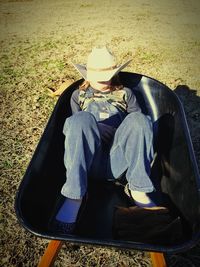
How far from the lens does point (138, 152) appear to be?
6.49 ft

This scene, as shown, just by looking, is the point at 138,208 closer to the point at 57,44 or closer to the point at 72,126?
the point at 72,126

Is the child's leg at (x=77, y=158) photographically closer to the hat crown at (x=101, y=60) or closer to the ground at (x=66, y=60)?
the ground at (x=66, y=60)

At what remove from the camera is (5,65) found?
5785 millimetres

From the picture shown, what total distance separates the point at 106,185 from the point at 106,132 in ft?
1.59

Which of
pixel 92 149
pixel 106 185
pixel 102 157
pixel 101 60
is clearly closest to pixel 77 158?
pixel 92 149

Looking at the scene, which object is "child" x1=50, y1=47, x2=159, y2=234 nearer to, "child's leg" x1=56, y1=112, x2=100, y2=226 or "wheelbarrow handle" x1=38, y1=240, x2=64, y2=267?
"child's leg" x1=56, y1=112, x2=100, y2=226

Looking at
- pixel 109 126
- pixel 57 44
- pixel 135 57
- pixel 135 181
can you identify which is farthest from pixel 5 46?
pixel 135 181

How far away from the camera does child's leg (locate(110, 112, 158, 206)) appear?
197cm

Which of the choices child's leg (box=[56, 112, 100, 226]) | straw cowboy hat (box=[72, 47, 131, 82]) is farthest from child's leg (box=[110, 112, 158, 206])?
straw cowboy hat (box=[72, 47, 131, 82])

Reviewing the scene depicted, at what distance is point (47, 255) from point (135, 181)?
79 cm

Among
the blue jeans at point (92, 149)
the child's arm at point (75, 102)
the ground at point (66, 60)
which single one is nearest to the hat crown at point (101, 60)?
the child's arm at point (75, 102)

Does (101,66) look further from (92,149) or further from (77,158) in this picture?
(77,158)

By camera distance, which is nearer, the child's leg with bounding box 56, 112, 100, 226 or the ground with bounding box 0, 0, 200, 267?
the child's leg with bounding box 56, 112, 100, 226

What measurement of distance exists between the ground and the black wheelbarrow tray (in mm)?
394
